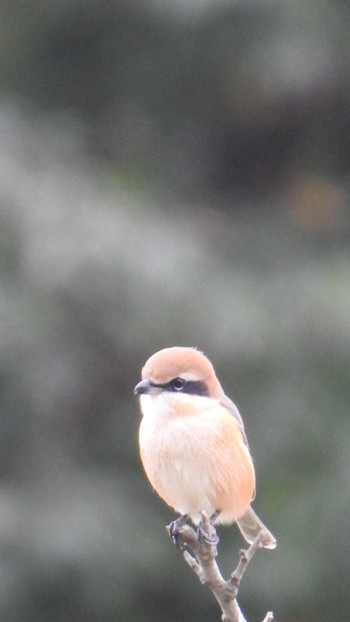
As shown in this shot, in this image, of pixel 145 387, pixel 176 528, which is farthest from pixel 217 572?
pixel 145 387

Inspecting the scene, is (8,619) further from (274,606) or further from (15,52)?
(15,52)

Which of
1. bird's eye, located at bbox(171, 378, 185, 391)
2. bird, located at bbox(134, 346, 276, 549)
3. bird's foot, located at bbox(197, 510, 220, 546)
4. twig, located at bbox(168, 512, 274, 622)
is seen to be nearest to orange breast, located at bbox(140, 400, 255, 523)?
bird, located at bbox(134, 346, 276, 549)

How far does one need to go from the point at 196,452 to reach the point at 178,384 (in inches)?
14.7

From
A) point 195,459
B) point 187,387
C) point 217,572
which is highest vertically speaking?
point 187,387

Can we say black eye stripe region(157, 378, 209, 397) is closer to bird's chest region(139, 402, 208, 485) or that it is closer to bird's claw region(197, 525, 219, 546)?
bird's chest region(139, 402, 208, 485)

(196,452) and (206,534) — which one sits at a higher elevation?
(196,452)

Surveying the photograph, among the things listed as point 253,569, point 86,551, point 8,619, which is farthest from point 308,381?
point 8,619

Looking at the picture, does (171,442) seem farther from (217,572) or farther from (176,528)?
(217,572)

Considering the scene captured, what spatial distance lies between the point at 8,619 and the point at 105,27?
4.45 metres

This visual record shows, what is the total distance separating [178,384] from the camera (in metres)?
3.91

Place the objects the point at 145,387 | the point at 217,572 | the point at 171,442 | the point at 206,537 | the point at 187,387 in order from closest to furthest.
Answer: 1. the point at 217,572
2. the point at 206,537
3. the point at 145,387
4. the point at 187,387
5. the point at 171,442

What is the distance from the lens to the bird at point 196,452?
4109mm

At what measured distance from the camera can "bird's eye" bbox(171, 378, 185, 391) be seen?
3.88 m

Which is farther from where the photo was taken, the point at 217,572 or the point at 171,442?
the point at 171,442
